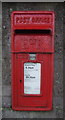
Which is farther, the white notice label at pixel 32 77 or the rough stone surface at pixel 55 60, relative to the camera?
the rough stone surface at pixel 55 60

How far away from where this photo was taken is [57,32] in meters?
3.13

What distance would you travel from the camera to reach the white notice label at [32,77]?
2.96 meters

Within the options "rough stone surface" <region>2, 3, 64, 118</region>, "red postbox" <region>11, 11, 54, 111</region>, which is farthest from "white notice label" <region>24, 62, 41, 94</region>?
"rough stone surface" <region>2, 3, 64, 118</region>

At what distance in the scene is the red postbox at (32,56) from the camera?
9.50 ft

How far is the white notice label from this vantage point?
9.72 feet

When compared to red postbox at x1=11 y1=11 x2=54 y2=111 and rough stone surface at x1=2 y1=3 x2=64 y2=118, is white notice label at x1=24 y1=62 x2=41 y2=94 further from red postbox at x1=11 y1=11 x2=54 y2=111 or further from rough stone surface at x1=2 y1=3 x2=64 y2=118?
rough stone surface at x1=2 y1=3 x2=64 y2=118

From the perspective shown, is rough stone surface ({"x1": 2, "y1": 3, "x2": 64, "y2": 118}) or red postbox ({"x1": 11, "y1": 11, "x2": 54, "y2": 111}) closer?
red postbox ({"x1": 11, "y1": 11, "x2": 54, "y2": 111})

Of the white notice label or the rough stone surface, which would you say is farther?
the rough stone surface

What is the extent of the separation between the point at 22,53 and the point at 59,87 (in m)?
0.94

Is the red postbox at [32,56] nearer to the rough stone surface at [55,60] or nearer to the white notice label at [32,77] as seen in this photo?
the white notice label at [32,77]

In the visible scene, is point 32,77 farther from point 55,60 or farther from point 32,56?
point 55,60

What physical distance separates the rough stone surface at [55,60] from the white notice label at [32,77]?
373mm

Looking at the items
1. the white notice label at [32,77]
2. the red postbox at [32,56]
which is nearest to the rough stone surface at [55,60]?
the red postbox at [32,56]

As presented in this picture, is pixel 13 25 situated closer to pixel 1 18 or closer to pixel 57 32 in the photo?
pixel 1 18
